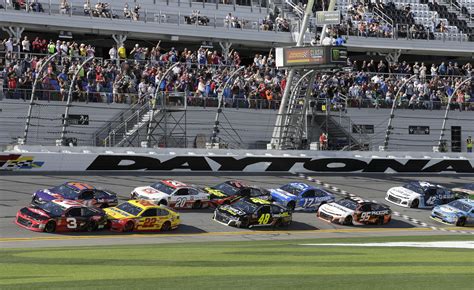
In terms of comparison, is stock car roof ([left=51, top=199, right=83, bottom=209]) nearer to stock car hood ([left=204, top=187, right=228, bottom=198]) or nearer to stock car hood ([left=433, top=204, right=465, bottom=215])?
stock car hood ([left=204, top=187, right=228, bottom=198])

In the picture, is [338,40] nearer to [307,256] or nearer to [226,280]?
[307,256]

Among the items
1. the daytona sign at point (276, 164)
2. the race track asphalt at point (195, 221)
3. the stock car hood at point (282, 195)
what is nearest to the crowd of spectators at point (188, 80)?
the daytona sign at point (276, 164)

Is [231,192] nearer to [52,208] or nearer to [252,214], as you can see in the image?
[252,214]

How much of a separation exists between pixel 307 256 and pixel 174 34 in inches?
1245

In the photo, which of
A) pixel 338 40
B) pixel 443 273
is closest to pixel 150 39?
pixel 338 40

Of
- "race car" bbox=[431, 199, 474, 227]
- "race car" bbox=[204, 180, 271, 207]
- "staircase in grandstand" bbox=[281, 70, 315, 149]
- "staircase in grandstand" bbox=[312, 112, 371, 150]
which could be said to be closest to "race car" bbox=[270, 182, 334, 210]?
"race car" bbox=[204, 180, 271, 207]

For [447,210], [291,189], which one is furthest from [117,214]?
[447,210]

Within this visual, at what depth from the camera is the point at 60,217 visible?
29922mm

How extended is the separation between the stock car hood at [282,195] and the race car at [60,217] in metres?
9.58

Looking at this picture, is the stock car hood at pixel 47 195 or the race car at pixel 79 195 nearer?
the stock car hood at pixel 47 195

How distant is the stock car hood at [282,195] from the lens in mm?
38094

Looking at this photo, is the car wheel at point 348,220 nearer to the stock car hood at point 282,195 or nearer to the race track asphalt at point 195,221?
the race track asphalt at point 195,221

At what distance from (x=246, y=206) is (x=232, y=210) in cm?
57

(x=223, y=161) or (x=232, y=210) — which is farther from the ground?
Result: (x=223, y=161)
